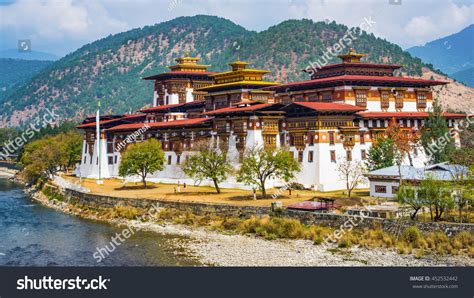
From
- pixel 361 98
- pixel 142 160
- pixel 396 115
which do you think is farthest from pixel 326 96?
pixel 142 160

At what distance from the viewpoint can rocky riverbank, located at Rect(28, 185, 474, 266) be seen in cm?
4528

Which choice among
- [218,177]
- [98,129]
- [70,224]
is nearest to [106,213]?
[70,224]

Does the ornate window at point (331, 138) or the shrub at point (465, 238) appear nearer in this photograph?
the shrub at point (465, 238)

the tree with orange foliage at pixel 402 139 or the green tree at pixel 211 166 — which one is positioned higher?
the tree with orange foliage at pixel 402 139

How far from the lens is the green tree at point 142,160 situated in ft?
269

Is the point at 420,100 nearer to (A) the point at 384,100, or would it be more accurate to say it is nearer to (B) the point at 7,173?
(A) the point at 384,100

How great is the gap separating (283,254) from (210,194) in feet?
80.7

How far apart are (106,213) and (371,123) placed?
1267 inches

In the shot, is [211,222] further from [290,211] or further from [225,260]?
[225,260]

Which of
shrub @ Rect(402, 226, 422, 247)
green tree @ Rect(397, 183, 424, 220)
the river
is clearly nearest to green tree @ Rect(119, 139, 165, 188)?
the river

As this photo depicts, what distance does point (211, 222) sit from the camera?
61625mm

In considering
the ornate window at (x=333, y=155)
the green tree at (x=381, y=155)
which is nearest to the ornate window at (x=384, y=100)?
the green tree at (x=381, y=155)

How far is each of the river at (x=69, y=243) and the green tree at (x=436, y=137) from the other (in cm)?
3308

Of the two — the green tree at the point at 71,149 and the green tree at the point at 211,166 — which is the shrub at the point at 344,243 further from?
the green tree at the point at 71,149
